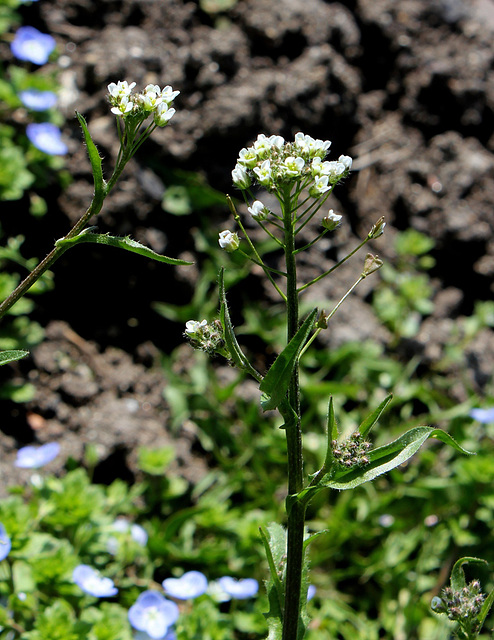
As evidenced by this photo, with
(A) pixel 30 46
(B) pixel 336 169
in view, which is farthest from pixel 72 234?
(A) pixel 30 46

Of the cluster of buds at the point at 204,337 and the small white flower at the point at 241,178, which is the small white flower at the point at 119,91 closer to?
the small white flower at the point at 241,178

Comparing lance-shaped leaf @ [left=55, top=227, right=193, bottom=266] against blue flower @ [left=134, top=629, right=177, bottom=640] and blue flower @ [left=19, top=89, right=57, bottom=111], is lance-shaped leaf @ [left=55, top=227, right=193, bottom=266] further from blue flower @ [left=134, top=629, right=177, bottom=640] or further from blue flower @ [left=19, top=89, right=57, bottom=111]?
blue flower @ [left=19, top=89, right=57, bottom=111]

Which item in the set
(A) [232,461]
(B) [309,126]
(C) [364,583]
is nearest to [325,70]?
(B) [309,126]

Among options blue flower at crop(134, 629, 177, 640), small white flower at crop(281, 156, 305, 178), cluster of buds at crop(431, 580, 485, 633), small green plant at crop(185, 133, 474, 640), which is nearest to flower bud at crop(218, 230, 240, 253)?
small green plant at crop(185, 133, 474, 640)

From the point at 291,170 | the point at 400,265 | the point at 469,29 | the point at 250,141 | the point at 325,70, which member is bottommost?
the point at 291,170

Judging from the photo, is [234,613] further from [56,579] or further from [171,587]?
[56,579]

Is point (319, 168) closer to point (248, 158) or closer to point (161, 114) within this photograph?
point (248, 158)
